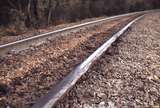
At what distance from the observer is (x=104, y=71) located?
5051 millimetres

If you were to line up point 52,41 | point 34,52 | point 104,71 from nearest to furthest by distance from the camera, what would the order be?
1. point 104,71
2. point 34,52
3. point 52,41

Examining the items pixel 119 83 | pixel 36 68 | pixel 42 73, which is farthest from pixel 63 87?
pixel 36 68

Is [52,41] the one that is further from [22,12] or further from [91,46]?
[22,12]

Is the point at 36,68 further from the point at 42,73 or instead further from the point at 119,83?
the point at 119,83

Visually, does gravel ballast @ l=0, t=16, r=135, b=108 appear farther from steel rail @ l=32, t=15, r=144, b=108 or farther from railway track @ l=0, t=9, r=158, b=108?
steel rail @ l=32, t=15, r=144, b=108

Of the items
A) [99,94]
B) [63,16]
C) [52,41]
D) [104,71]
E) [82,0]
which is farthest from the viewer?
[82,0]

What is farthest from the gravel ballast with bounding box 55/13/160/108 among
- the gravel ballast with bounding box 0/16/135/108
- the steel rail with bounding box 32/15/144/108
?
the gravel ballast with bounding box 0/16/135/108

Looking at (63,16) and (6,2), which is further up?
(6,2)

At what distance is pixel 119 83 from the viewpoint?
14.8 ft

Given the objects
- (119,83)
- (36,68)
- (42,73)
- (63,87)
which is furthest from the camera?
(36,68)

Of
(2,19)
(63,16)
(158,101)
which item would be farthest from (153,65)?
(63,16)

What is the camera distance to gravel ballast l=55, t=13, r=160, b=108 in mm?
3752

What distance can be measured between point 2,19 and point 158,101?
13.5m

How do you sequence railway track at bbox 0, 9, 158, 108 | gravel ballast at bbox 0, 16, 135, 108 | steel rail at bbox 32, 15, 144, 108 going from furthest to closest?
gravel ballast at bbox 0, 16, 135, 108, railway track at bbox 0, 9, 158, 108, steel rail at bbox 32, 15, 144, 108
